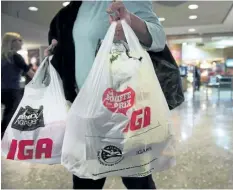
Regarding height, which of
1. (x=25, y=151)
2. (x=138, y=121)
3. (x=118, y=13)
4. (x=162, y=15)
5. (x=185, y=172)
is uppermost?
(x=162, y=15)

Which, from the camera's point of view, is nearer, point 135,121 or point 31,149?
point 135,121

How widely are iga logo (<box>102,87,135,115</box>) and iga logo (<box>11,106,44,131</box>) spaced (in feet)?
0.90

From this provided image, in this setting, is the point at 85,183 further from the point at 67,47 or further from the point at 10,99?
the point at 10,99

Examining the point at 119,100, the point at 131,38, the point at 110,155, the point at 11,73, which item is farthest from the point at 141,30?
the point at 11,73

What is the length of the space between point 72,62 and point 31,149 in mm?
289

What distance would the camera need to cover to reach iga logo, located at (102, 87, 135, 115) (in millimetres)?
591

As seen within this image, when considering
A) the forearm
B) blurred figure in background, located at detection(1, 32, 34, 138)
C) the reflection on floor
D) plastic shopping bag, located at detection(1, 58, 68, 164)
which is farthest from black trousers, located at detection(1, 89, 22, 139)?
the forearm

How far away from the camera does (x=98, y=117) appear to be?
61 centimetres

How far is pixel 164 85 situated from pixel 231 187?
1.07m

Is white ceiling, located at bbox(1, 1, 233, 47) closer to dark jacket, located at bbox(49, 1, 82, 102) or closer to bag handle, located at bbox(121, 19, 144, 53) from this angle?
dark jacket, located at bbox(49, 1, 82, 102)

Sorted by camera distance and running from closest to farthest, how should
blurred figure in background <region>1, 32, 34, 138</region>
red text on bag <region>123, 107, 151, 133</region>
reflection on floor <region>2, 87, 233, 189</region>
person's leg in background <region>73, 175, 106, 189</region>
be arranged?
red text on bag <region>123, 107, 151, 133</region> < person's leg in background <region>73, 175, 106, 189</region> < reflection on floor <region>2, 87, 233, 189</region> < blurred figure in background <region>1, 32, 34, 138</region>

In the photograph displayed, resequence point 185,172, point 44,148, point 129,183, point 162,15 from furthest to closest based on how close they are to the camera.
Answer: point 162,15 → point 185,172 → point 129,183 → point 44,148

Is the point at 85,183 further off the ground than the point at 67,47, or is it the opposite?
the point at 67,47

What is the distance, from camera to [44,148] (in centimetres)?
75
